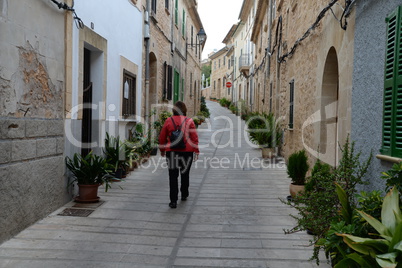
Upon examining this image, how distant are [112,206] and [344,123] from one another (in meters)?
3.48

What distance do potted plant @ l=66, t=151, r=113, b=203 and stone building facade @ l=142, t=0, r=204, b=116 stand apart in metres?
6.11

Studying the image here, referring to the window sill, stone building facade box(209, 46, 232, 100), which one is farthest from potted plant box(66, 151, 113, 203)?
stone building facade box(209, 46, 232, 100)

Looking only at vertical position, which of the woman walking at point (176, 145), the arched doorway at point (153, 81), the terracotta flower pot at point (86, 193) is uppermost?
the arched doorway at point (153, 81)

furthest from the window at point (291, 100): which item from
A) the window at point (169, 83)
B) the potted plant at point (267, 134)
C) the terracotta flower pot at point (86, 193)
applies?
the terracotta flower pot at point (86, 193)

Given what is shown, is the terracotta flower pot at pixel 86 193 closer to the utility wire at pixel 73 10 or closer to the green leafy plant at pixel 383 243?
the utility wire at pixel 73 10

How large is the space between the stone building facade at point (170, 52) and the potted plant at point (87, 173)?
6111mm

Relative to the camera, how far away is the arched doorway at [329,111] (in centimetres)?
651

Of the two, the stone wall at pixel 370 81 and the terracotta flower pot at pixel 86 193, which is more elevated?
the stone wall at pixel 370 81

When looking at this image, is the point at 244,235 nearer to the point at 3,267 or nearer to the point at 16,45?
the point at 3,267

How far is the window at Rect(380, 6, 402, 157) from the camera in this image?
3371mm

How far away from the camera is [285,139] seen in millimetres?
11094

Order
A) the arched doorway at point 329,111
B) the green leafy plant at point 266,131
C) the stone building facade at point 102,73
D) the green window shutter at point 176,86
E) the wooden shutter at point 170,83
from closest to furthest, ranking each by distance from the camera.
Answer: the stone building facade at point 102,73, the arched doorway at point 329,111, the green leafy plant at point 266,131, the wooden shutter at point 170,83, the green window shutter at point 176,86

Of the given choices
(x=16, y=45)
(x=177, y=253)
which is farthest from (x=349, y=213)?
(x=16, y=45)

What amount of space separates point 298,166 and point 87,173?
314cm
